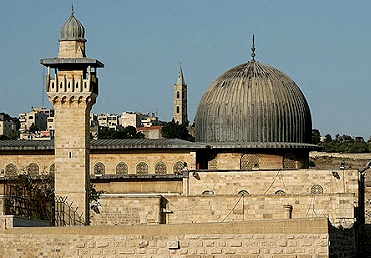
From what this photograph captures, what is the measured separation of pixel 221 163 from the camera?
36.5 meters

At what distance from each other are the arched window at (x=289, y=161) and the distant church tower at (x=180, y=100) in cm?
11770

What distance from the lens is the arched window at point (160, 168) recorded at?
37.4 m

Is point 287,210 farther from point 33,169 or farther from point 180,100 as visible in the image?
point 180,100

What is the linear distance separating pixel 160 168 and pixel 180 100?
387ft

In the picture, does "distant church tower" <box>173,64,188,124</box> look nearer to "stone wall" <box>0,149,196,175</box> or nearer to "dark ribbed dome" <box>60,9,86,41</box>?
"stone wall" <box>0,149,196,175</box>

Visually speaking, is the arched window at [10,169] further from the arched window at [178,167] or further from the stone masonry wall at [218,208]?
the stone masonry wall at [218,208]

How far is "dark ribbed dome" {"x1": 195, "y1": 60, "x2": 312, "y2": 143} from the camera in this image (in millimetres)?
36156

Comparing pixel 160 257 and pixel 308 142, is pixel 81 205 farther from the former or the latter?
pixel 308 142

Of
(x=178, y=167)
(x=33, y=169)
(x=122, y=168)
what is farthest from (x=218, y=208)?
(x=33, y=169)

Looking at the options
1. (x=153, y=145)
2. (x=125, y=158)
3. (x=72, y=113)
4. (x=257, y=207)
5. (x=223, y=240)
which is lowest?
(x=223, y=240)

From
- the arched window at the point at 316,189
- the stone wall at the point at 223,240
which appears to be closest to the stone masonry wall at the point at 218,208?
the arched window at the point at 316,189

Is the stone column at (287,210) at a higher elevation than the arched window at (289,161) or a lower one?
lower

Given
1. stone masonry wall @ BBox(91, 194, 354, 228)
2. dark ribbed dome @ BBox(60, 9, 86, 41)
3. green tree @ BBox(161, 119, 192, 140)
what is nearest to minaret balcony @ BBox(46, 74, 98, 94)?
dark ribbed dome @ BBox(60, 9, 86, 41)

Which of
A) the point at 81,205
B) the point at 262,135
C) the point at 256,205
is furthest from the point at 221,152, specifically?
the point at 81,205
